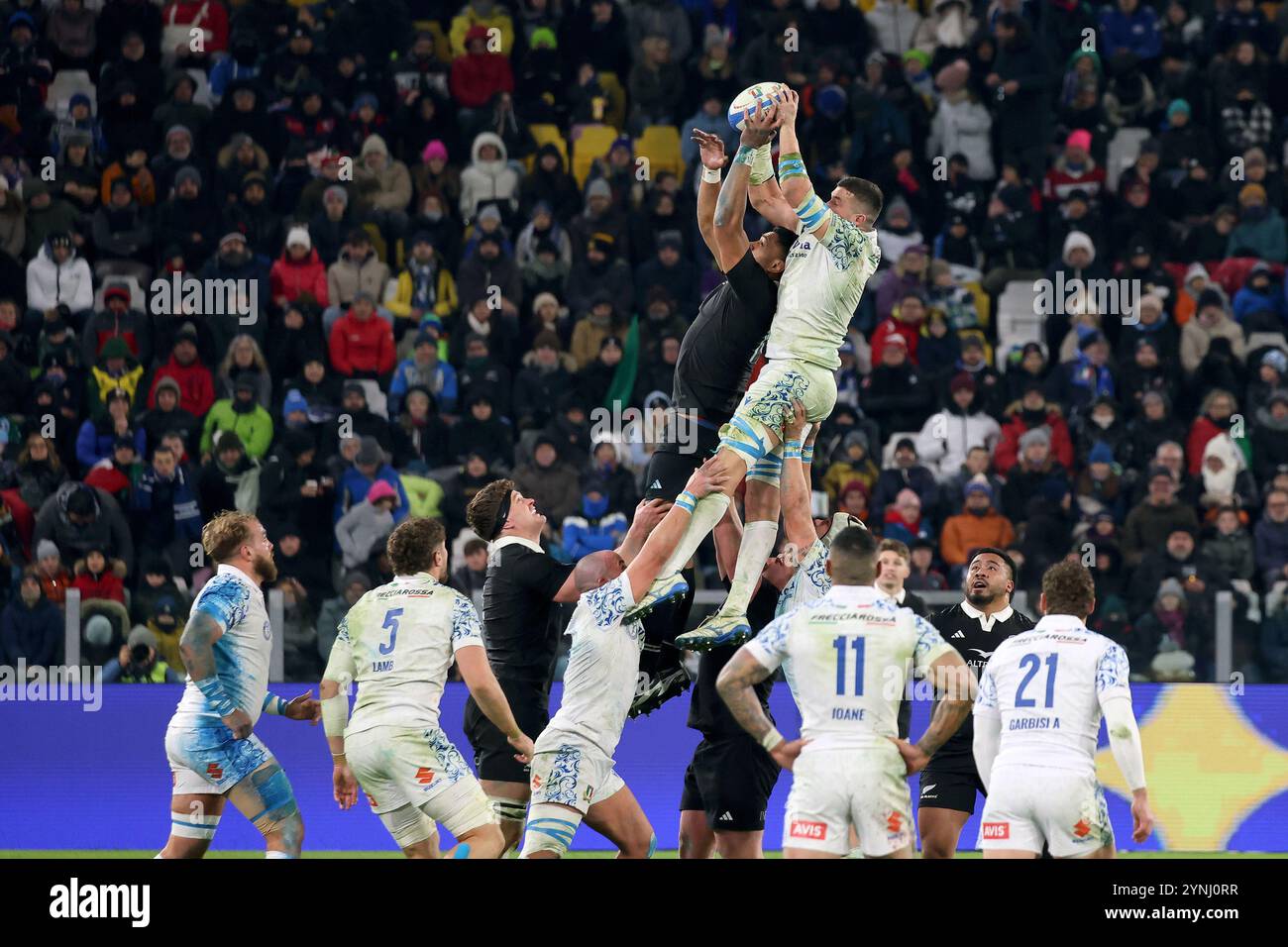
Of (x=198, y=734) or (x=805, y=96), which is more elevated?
(x=805, y=96)

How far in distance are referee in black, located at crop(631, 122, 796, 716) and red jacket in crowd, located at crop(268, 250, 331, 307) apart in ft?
A: 27.3

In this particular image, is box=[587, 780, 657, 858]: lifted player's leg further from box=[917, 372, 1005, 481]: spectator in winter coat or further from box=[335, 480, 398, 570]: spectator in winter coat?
box=[917, 372, 1005, 481]: spectator in winter coat

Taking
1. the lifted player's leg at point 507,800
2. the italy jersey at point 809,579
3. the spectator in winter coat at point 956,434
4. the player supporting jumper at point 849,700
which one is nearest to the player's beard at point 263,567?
the lifted player's leg at point 507,800

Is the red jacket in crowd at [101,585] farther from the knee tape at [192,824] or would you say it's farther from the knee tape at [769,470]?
the knee tape at [769,470]

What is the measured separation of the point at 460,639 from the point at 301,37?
40.0ft

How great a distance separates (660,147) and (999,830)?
12.6m

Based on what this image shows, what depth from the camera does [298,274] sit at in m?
18.5

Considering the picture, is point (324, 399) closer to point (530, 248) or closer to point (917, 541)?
point (530, 248)

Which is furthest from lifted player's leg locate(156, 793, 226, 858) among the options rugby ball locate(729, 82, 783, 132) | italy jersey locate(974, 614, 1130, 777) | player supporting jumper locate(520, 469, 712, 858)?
rugby ball locate(729, 82, 783, 132)

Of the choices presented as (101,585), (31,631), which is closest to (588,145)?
(101,585)

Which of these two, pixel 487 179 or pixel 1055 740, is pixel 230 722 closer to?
pixel 1055 740

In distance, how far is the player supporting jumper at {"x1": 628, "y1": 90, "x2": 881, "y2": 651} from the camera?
9.96 m

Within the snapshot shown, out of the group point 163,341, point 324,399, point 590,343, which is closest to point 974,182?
point 590,343

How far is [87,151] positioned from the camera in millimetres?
19516
